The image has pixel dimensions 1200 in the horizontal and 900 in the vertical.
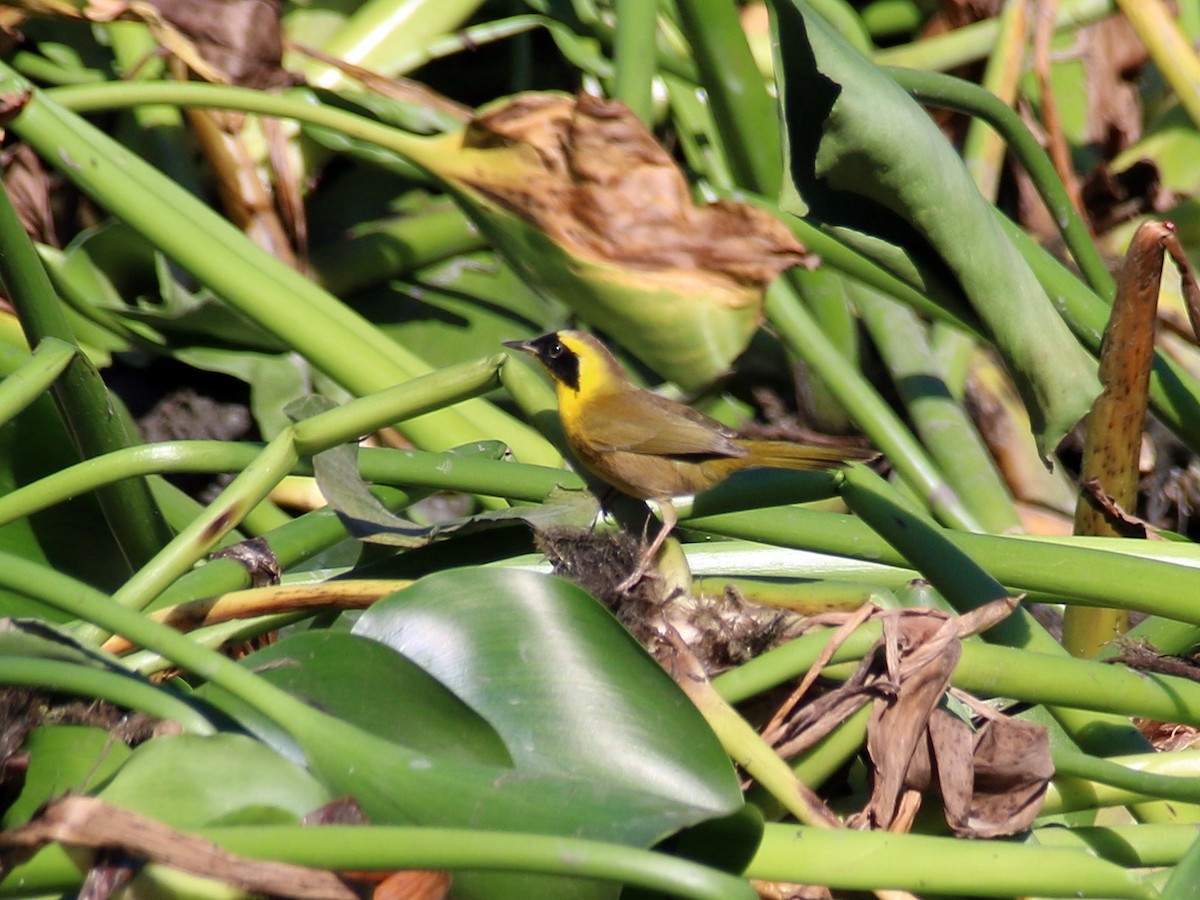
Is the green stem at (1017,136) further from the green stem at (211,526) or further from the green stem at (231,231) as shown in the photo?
the green stem at (211,526)

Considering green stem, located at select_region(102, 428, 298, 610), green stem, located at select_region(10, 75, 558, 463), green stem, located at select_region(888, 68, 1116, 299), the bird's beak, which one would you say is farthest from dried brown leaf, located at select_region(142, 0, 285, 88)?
green stem, located at select_region(102, 428, 298, 610)

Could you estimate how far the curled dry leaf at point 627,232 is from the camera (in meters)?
1.08

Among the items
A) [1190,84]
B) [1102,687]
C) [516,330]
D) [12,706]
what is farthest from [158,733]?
[1190,84]

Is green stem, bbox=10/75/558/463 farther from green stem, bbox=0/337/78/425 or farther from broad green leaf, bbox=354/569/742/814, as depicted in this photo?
broad green leaf, bbox=354/569/742/814

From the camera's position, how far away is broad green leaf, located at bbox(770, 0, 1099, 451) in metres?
0.96

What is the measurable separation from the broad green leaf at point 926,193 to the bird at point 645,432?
35 centimetres

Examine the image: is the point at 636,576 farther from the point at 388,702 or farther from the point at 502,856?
the point at 502,856

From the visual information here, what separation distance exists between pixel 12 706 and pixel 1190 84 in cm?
166

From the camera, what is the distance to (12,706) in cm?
72

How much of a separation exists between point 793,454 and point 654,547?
66 cm

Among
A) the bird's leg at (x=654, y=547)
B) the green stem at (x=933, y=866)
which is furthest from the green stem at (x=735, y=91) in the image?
the green stem at (x=933, y=866)

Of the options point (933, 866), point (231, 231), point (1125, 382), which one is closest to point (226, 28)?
point (231, 231)

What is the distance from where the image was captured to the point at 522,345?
1.72 meters

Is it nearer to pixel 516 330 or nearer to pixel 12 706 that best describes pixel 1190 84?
pixel 516 330
